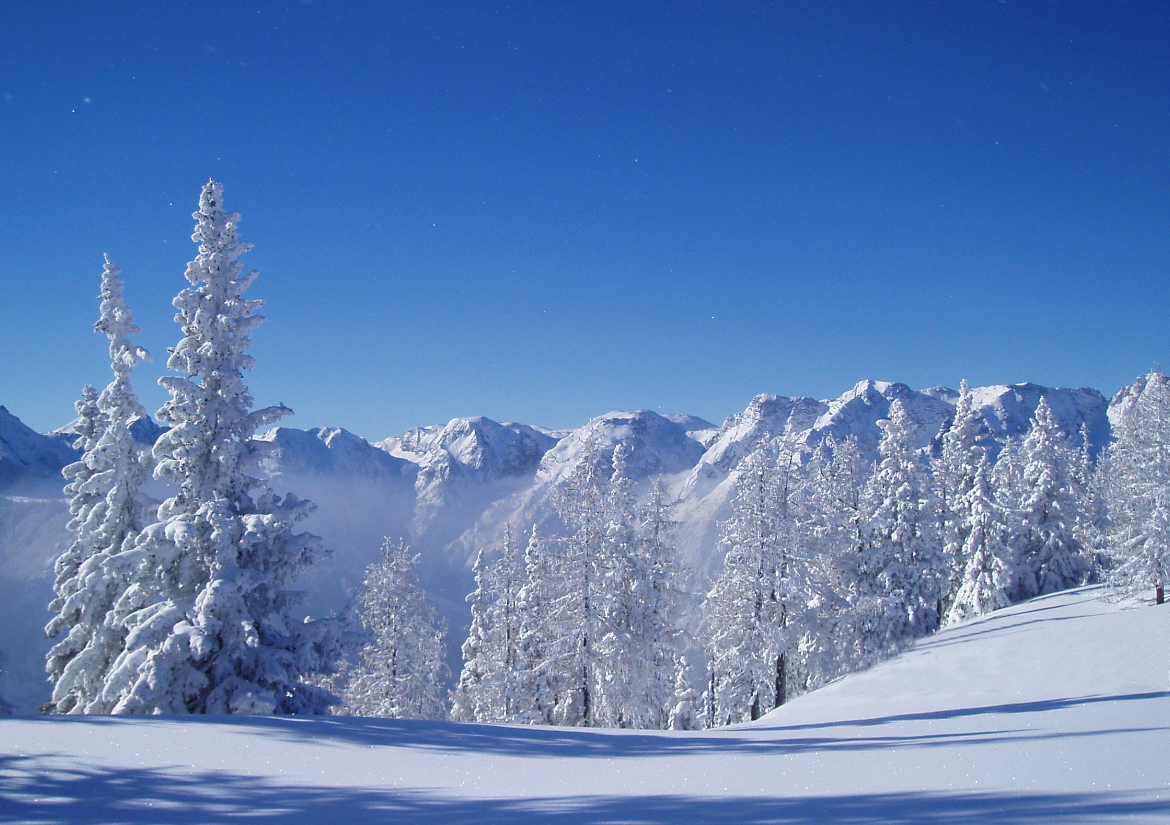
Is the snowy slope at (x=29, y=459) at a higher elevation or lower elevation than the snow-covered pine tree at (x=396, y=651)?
higher

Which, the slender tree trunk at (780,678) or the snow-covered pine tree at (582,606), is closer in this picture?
the snow-covered pine tree at (582,606)

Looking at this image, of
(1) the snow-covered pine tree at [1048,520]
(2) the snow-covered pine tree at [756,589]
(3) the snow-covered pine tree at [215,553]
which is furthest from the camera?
(1) the snow-covered pine tree at [1048,520]

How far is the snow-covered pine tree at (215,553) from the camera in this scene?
12120 millimetres

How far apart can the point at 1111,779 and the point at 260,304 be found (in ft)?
53.5

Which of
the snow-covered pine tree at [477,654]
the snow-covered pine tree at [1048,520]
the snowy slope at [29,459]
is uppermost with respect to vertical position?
the snowy slope at [29,459]

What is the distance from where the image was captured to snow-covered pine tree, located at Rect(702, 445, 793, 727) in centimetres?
2325

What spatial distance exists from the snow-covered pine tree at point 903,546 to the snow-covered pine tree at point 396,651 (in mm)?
22721

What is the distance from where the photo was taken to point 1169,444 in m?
24.9

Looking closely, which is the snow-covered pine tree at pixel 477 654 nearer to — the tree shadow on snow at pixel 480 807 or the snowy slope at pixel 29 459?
the tree shadow on snow at pixel 480 807

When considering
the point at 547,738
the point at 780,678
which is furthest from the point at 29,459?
the point at 547,738

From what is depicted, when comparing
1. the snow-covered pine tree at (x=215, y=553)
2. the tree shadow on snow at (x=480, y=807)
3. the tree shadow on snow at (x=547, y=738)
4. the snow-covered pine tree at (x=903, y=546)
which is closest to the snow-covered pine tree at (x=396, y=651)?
the snow-covered pine tree at (x=215, y=553)

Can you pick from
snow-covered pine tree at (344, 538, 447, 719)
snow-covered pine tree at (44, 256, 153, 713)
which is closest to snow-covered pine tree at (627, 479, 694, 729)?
snow-covered pine tree at (344, 538, 447, 719)

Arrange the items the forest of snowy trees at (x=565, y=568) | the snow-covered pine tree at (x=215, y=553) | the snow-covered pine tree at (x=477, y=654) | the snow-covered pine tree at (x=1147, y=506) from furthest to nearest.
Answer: the snow-covered pine tree at (x=477, y=654) → the snow-covered pine tree at (x=1147, y=506) → the forest of snowy trees at (x=565, y=568) → the snow-covered pine tree at (x=215, y=553)

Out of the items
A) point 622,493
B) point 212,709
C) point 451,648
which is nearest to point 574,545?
point 622,493
